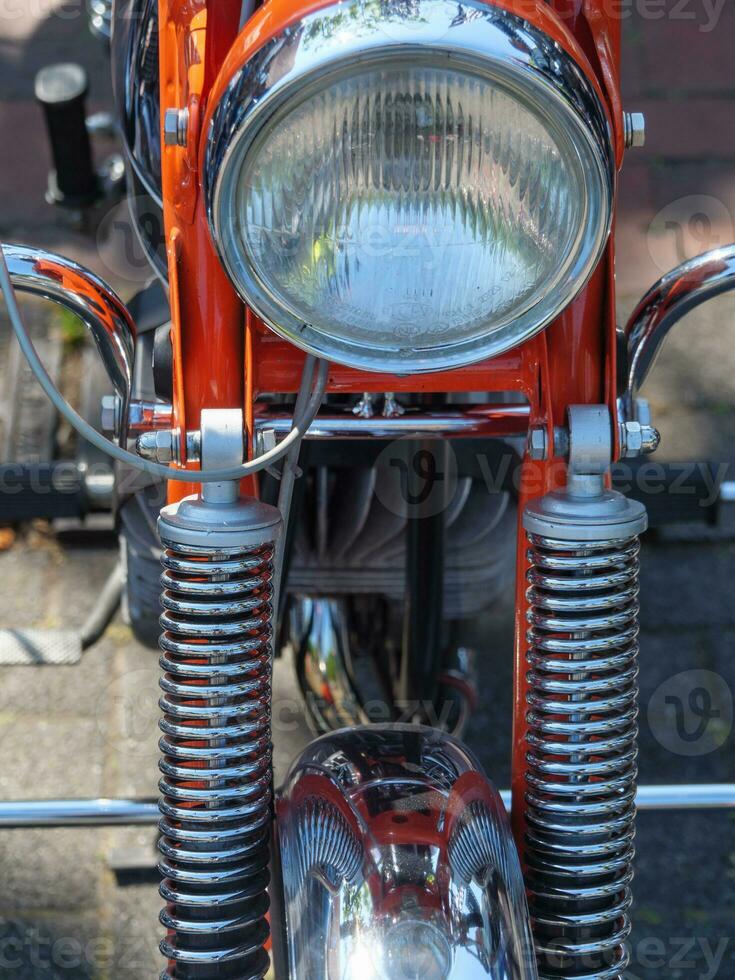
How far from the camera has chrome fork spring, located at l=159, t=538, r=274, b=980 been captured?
0.85m

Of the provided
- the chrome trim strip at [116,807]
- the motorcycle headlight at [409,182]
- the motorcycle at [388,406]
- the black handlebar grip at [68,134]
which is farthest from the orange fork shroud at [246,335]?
the black handlebar grip at [68,134]

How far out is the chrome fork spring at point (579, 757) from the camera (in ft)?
2.83

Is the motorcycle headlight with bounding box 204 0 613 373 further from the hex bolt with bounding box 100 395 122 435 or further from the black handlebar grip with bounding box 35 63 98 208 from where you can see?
the black handlebar grip with bounding box 35 63 98 208

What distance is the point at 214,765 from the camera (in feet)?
2.82

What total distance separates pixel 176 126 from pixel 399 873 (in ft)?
1.84

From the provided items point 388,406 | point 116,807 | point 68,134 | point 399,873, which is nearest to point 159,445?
point 388,406

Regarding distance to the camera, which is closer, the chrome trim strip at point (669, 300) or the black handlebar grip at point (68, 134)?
the chrome trim strip at point (669, 300)

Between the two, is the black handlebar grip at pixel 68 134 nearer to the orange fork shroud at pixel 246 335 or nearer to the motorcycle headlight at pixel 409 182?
the orange fork shroud at pixel 246 335

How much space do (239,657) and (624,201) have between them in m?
2.46

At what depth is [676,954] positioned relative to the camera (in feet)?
5.22

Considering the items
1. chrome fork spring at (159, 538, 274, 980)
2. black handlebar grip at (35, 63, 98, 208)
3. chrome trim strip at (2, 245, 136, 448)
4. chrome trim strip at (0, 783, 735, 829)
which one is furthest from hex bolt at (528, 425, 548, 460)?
black handlebar grip at (35, 63, 98, 208)

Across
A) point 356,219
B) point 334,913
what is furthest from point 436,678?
point 356,219

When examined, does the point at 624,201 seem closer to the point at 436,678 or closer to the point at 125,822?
the point at 436,678

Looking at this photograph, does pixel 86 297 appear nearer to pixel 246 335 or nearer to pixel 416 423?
pixel 246 335
